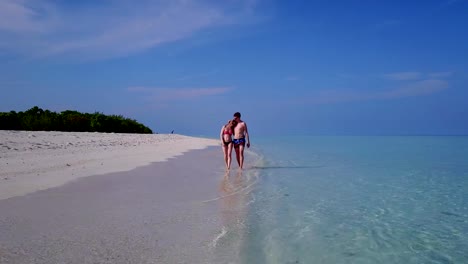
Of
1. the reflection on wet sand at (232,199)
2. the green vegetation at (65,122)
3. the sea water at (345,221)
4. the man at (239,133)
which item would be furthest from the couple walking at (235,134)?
the green vegetation at (65,122)

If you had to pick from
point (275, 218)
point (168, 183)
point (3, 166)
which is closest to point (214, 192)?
point (168, 183)

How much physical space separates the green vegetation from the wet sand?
26487 millimetres

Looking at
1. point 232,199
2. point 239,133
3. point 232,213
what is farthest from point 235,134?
point 232,213

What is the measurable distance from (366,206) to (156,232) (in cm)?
394

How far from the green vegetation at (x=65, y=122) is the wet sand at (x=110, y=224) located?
86.9 ft

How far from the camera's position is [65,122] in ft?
116

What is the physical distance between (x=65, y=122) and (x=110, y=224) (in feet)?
109

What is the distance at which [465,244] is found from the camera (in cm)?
468

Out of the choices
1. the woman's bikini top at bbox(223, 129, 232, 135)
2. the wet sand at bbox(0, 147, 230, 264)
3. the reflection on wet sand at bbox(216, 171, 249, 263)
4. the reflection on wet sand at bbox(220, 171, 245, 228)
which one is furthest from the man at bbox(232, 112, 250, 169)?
the wet sand at bbox(0, 147, 230, 264)

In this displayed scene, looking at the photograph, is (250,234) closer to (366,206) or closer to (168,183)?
(366,206)

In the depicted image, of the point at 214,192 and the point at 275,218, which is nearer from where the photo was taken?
the point at 275,218

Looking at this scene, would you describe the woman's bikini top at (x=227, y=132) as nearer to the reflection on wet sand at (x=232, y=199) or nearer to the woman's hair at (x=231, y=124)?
the woman's hair at (x=231, y=124)

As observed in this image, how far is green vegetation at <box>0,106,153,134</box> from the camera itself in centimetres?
3102

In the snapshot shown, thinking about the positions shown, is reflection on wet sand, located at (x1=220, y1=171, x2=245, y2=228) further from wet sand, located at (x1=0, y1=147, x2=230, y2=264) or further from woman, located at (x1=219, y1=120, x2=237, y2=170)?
Answer: woman, located at (x1=219, y1=120, x2=237, y2=170)
